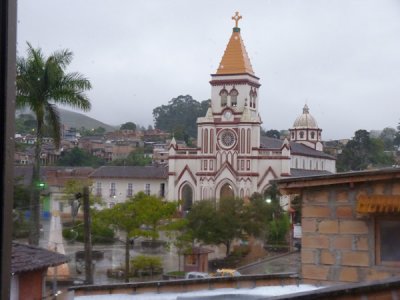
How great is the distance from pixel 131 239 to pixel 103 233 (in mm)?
636

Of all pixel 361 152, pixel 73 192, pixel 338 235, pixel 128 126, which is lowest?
pixel 338 235

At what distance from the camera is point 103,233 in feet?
44.8

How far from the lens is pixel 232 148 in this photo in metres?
27.8

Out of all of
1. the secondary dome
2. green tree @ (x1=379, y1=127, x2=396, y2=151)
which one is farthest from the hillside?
the secondary dome

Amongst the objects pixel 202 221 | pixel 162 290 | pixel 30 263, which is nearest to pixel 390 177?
pixel 162 290

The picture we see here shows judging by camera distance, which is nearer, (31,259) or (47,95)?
(31,259)

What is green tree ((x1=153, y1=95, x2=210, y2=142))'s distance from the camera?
30.4 metres

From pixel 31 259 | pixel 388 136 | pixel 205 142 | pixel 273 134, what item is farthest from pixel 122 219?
pixel 273 134

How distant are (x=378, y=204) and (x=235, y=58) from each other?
993 inches

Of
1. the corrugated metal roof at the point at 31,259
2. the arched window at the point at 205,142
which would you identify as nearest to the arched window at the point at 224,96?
the arched window at the point at 205,142

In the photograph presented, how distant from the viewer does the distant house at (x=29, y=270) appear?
4137mm

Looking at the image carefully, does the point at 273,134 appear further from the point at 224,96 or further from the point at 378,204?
the point at 378,204

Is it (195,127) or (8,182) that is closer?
(8,182)

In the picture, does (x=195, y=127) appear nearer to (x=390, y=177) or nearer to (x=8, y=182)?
(x=390, y=177)
